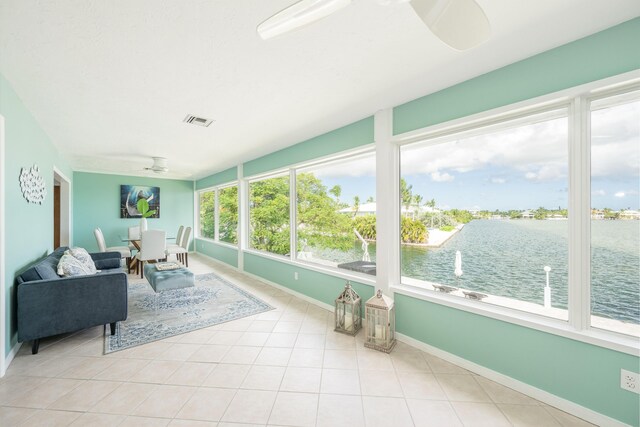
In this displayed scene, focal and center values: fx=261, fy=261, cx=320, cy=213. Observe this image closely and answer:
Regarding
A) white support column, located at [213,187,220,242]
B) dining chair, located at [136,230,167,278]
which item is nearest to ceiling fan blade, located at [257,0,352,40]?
dining chair, located at [136,230,167,278]

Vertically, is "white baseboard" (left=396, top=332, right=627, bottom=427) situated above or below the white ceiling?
below

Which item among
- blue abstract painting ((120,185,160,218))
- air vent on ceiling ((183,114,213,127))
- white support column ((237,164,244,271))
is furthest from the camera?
blue abstract painting ((120,185,160,218))

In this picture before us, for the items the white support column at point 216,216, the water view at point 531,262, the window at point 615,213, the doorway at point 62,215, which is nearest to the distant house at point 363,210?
the water view at point 531,262

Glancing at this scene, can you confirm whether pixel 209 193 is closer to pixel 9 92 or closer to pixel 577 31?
pixel 9 92

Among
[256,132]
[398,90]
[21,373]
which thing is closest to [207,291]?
[21,373]

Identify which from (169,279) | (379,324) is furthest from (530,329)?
(169,279)

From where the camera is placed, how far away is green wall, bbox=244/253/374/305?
3.33m

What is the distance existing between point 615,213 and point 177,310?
173 inches

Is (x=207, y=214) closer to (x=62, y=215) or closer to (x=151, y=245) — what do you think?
(x=151, y=245)

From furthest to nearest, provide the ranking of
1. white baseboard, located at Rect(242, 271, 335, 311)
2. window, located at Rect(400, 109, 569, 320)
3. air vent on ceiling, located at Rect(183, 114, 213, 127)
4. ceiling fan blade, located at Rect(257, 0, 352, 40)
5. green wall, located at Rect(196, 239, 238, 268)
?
green wall, located at Rect(196, 239, 238, 268) → white baseboard, located at Rect(242, 271, 335, 311) → air vent on ceiling, located at Rect(183, 114, 213, 127) → window, located at Rect(400, 109, 569, 320) → ceiling fan blade, located at Rect(257, 0, 352, 40)

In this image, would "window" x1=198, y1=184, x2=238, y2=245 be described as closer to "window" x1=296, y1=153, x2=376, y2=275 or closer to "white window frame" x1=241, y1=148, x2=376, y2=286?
"white window frame" x1=241, y1=148, x2=376, y2=286

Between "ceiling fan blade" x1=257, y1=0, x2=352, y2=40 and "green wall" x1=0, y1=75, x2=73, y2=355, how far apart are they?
255 centimetres

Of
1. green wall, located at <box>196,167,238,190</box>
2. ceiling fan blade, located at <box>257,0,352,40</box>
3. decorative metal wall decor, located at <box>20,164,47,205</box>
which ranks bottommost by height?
decorative metal wall decor, located at <box>20,164,47,205</box>

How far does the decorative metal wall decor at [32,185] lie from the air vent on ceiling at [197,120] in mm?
1592
